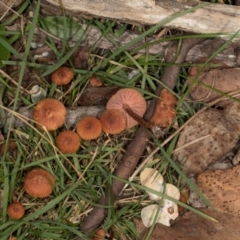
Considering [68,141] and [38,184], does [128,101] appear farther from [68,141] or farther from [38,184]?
[38,184]

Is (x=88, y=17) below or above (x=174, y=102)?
above

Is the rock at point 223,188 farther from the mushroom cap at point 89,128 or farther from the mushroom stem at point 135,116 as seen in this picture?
the mushroom cap at point 89,128

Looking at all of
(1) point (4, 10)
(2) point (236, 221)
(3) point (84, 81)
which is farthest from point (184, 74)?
(1) point (4, 10)

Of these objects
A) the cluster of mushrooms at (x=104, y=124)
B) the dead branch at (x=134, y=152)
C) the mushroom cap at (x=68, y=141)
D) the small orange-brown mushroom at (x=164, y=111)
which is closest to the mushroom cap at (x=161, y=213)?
the cluster of mushrooms at (x=104, y=124)

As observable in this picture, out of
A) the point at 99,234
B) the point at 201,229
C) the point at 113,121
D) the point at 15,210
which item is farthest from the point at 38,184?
the point at 201,229

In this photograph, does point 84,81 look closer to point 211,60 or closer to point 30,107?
point 30,107
